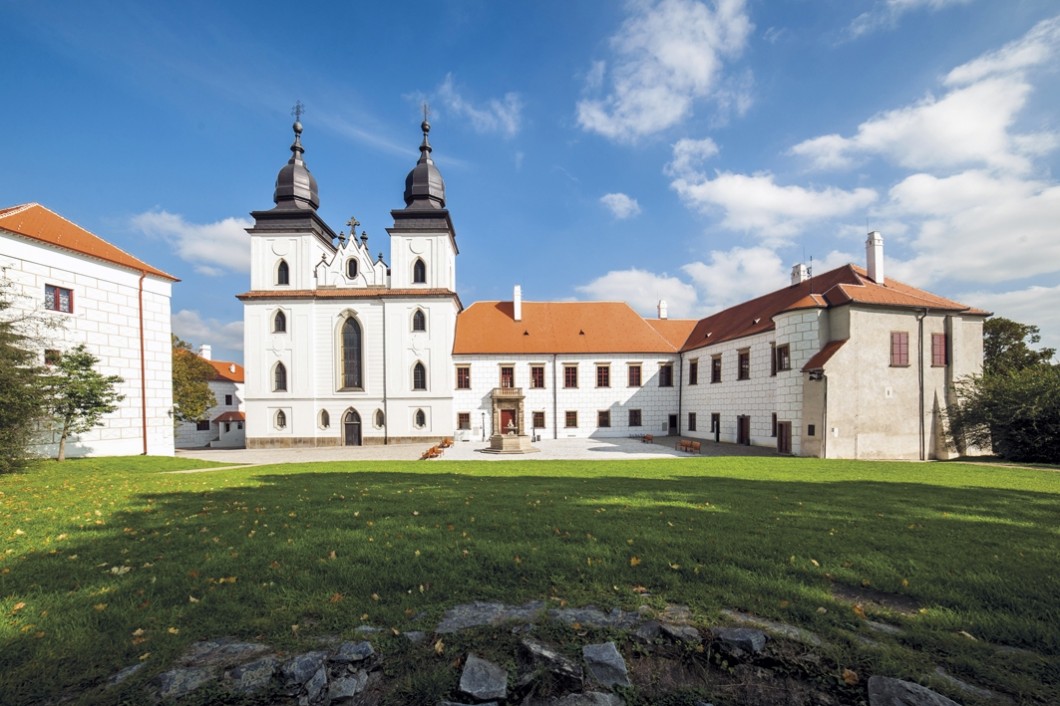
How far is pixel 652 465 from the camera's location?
14.9 meters

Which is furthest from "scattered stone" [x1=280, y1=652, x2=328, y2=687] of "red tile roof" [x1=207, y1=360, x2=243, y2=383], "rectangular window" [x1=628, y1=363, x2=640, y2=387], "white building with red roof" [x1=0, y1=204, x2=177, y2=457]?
"red tile roof" [x1=207, y1=360, x2=243, y2=383]

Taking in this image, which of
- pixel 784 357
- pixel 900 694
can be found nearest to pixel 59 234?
pixel 900 694

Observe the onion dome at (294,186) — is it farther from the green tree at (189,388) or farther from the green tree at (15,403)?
the green tree at (15,403)

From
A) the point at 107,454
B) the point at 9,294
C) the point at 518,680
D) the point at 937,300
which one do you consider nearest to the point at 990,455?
the point at 937,300

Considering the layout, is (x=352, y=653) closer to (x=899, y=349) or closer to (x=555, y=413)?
(x=899, y=349)

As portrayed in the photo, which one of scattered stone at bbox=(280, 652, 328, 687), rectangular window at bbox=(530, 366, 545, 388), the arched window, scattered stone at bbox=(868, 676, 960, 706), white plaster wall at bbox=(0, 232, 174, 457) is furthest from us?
rectangular window at bbox=(530, 366, 545, 388)

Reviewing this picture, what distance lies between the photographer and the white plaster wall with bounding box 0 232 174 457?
53.1 ft

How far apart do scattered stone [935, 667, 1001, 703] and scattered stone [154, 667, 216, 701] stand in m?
4.84

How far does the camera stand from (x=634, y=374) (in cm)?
2977

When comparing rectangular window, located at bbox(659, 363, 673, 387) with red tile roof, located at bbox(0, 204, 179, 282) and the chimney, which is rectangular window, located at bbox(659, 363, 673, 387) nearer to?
the chimney

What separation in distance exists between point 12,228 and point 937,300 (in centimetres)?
3709

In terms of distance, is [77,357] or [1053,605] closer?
[1053,605]

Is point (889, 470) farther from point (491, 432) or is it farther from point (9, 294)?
point (9, 294)

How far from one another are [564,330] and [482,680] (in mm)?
28315
